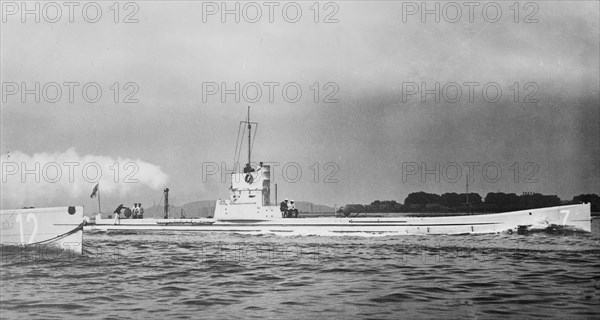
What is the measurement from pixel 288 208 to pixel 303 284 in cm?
2744

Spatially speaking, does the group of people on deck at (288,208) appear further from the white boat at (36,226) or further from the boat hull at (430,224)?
the white boat at (36,226)

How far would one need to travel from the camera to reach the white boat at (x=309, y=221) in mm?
34656

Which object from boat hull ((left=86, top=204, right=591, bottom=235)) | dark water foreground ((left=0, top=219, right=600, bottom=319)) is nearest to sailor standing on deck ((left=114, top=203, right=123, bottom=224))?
boat hull ((left=86, top=204, right=591, bottom=235))

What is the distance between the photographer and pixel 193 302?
1181cm

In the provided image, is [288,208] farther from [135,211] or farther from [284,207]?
[135,211]

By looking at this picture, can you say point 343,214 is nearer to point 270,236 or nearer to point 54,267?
point 270,236

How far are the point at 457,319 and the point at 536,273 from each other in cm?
790

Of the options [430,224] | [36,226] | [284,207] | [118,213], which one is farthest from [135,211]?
[36,226]

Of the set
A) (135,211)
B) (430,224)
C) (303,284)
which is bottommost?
(303,284)

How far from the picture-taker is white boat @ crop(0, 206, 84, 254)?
20219 mm

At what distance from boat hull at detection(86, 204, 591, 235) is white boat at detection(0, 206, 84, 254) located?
64.9ft

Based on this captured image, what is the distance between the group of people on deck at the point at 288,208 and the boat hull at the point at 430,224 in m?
2.15

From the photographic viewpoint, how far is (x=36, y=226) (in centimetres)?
2022

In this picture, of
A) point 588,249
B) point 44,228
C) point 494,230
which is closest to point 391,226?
point 494,230
